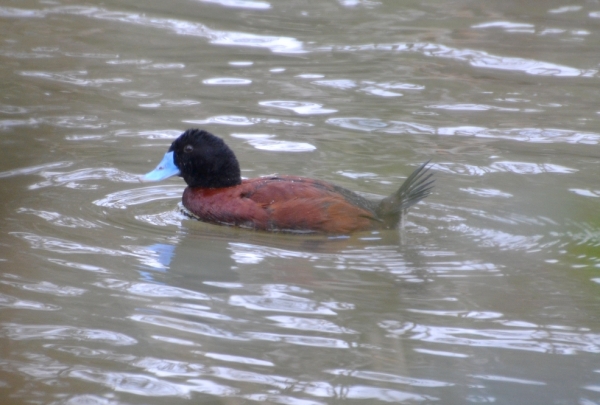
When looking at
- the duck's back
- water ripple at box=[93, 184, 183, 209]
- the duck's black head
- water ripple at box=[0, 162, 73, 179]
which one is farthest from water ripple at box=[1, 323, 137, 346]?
water ripple at box=[0, 162, 73, 179]

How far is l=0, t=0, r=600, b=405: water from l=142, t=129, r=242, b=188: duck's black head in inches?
13.7

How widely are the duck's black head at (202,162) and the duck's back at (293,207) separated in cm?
22

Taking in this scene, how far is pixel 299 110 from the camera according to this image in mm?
8914

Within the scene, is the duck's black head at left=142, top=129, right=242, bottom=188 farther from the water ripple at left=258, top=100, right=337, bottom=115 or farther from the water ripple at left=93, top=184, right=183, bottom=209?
the water ripple at left=258, top=100, right=337, bottom=115

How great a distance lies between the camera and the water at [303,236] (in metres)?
A: 4.23

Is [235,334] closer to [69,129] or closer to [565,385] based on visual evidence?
[565,385]

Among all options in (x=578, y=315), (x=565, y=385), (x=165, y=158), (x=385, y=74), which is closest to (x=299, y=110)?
(x=385, y=74)

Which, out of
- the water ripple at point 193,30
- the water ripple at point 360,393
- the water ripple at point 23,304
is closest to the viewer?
the water ripple at point 360,393

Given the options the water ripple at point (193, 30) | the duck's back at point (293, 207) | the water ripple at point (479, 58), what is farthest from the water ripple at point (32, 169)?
the water ripple at point (479, 58)

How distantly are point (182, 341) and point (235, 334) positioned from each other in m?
0.28

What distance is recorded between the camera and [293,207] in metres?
6.09

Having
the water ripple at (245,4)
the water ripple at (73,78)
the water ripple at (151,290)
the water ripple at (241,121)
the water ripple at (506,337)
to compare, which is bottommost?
the water ripple at (506,337)

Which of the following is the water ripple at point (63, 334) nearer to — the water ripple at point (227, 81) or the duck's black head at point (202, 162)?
the duck's black head at point (202, 162)

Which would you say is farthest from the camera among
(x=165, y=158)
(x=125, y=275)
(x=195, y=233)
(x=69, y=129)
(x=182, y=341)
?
(x=69, y=129)
